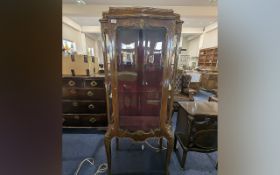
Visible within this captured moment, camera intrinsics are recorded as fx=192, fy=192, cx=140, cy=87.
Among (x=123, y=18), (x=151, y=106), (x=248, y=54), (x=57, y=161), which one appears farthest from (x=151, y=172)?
(x=248, y=54)

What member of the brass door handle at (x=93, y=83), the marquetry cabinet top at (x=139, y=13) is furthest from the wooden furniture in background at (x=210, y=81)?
the marquetry cabinet top at (x=139, y=13)

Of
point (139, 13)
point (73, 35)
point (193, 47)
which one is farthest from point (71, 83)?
point (193, 47)

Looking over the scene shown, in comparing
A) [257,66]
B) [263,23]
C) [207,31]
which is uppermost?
[207,31]

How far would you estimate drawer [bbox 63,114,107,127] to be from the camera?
273 cm

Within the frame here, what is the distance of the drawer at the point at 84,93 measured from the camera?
2668mm

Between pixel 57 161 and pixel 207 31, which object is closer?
pixel 57 161

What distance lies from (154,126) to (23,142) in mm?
1162

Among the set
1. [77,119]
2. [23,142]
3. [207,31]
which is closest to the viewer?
[23,142]

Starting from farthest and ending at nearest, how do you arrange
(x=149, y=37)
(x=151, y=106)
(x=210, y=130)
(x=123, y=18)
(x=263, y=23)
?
(x=210, y=130), (x=151, y=106), (x=149, y=37), (x=123, y=18), (x=263, y=23)

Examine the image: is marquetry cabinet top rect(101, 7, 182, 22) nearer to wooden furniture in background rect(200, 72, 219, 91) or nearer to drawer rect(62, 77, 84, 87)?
drawer rect(62, 77, 84, 87)

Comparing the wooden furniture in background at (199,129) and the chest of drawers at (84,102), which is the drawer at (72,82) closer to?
the chest of drawers at (84,102)

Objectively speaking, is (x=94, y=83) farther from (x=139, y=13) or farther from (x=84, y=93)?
(x=139, y=13)

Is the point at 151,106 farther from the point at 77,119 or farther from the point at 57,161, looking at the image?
the point at 77,119

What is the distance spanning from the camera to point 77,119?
2740 mm
